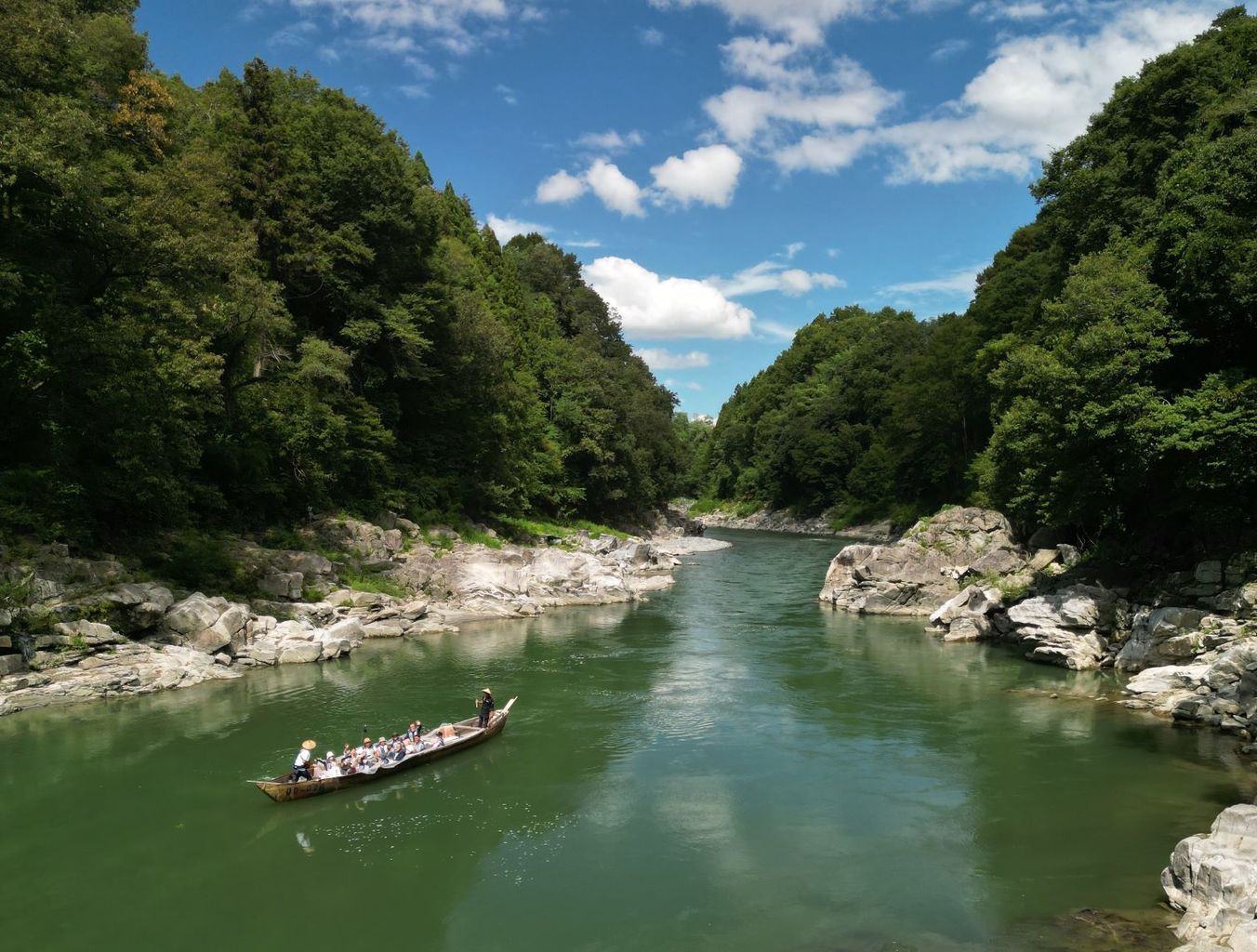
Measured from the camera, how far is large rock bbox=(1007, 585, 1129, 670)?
26.0 meters

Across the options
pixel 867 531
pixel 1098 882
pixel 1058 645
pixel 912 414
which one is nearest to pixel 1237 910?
pixel 1098 882

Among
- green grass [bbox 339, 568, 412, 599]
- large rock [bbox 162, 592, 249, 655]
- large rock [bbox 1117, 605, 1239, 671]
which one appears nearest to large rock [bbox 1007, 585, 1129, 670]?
large rock [bbox 1117, 605, 1239, 671]

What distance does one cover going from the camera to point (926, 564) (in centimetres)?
3984

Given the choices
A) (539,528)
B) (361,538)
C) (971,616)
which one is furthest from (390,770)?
(539,528)

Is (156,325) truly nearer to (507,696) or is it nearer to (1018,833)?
(507,696)

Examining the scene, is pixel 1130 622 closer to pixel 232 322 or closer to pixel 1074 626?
pixel 1074 626

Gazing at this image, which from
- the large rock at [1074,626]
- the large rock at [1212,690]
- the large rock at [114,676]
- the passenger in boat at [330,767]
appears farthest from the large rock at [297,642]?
the large rock at [1212,690]

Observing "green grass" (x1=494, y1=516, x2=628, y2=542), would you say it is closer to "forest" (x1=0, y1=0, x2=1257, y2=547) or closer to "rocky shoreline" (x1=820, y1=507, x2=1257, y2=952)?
"forest" (x1=0, y1=0, x2=1257, y2=547)

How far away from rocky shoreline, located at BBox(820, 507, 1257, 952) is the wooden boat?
14292mm

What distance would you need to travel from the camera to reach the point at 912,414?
6781 centimetres

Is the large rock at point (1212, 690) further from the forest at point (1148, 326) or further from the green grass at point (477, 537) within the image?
the green grass at point (477, 537)

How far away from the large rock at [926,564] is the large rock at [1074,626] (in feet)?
28.3

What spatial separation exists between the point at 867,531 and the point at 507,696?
6084 centimetres

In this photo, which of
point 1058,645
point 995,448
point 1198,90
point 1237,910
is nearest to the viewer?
point 1237,910
